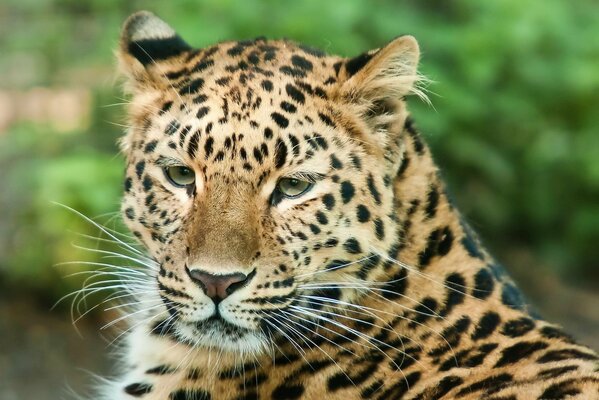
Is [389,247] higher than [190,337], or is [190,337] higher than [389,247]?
[389,247]

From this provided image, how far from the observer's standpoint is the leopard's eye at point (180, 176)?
5215 millimetres

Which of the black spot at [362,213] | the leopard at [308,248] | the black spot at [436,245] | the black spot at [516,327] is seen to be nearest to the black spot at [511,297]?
the leopard at [308,248]

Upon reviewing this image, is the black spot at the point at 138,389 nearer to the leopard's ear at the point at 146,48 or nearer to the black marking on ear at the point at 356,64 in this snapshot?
the leopard's ear at the point at 146,48

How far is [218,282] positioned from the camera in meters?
4.89

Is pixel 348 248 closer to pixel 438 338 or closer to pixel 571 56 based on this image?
pixel 438 338

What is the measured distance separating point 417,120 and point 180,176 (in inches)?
252

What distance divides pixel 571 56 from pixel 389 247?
791 centimetres

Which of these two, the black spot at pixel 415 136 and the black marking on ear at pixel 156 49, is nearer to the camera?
the black spot at pixel 415 136

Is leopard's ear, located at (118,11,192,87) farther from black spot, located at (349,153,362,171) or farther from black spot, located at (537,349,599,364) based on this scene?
black spot, located at (537,349,599,364)

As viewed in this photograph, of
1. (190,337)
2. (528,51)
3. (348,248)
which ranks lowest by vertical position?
(190,337)

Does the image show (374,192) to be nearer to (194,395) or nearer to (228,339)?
(228,339)

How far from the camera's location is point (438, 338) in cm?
527

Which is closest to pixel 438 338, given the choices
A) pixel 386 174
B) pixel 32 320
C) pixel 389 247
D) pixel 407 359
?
pixel 407 359

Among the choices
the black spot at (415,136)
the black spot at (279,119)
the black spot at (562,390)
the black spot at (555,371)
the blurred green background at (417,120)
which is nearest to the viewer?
the black spot at (562,390)
